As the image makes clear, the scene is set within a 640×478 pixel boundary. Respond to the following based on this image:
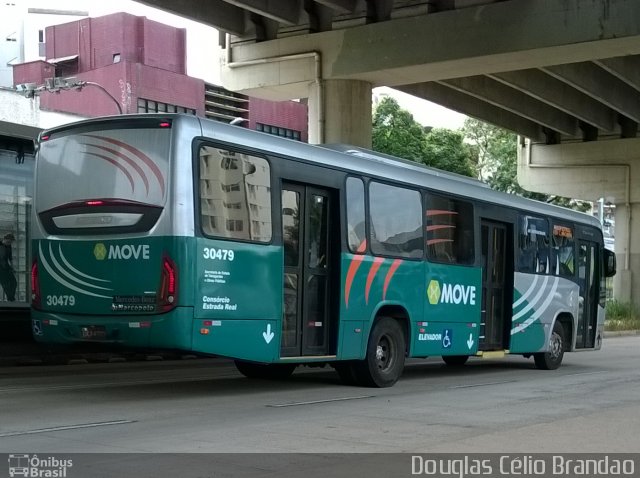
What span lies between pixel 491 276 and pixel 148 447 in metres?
9.71

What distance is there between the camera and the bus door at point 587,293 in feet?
65.3

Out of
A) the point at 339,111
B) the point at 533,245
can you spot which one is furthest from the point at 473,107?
the point at 533,245

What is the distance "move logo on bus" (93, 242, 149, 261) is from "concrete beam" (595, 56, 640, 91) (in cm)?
1896

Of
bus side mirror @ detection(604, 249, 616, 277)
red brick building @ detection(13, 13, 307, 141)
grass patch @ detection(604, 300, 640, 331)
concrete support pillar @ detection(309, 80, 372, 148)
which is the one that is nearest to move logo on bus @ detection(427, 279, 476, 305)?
bus side mirror @ detection(604, 249, 616, 277)

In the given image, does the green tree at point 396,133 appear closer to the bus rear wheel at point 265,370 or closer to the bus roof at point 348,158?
the bus roof at point 348,158

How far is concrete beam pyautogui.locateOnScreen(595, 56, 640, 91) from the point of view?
88.0 ft

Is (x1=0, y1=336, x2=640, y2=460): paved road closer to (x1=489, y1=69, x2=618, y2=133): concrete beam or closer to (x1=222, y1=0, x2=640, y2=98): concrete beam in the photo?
(x1=222, y1=0, x2=640, y2=98): concrete beam

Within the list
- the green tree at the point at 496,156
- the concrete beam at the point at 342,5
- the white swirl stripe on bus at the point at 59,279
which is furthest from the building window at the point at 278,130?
the white swirl stripe on bus at the point at 59,279

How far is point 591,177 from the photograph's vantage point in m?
41.8

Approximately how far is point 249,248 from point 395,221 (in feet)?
10.8

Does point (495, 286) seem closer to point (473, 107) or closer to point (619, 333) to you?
point (473, 107)

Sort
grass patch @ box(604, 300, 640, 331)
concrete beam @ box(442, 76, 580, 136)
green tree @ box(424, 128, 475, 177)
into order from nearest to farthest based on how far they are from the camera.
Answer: concrete beam @ box(442, 76, 580, 136) → grass patch @ box(604, 300, 640, 331) → green tree @ box(424, 128, 475, 177)
